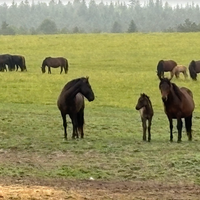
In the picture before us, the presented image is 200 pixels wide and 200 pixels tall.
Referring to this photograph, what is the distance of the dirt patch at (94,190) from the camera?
7941 millimetres

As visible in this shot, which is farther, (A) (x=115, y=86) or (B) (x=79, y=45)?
(B) (x=79, y=45)

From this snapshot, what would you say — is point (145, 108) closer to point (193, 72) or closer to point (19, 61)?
point (193, 72)

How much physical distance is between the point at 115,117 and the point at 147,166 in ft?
32.1

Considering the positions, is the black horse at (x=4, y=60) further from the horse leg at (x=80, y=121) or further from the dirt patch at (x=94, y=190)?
the dirt patch at (x=94, y=190)

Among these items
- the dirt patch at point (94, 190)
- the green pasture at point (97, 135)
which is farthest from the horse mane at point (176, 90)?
the dirt patch at point (94, 190)

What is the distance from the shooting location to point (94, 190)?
350 inches

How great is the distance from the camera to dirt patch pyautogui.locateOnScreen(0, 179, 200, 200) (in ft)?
26.1

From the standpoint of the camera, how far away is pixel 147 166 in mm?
10992

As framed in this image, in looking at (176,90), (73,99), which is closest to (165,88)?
(176,90)

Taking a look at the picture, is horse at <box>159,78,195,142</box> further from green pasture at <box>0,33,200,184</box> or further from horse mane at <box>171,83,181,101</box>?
green pasture at <box>0,33,200,184</box>

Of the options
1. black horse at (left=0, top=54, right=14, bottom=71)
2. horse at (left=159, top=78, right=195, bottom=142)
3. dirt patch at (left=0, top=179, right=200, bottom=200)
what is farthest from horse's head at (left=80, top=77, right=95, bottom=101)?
black horse at (left=0, top=54, right=14, bottom=71)

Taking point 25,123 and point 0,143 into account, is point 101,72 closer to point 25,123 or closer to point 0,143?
point 25,123

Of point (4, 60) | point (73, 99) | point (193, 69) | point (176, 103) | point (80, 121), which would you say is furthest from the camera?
point (4, 60)

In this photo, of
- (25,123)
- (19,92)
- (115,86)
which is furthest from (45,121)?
(115,86)
